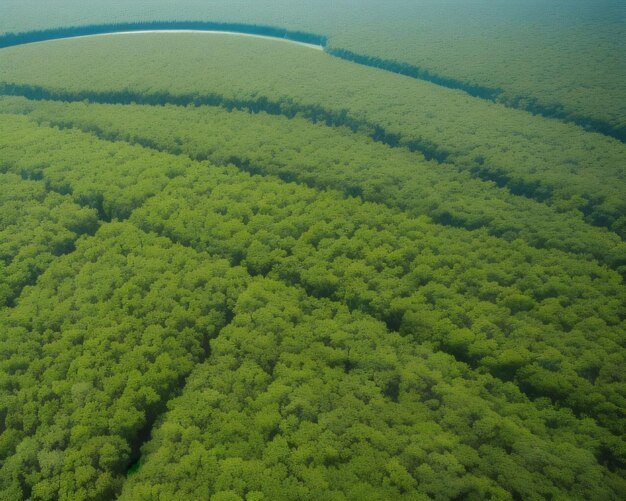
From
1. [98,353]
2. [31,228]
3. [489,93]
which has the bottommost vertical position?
[98,353]

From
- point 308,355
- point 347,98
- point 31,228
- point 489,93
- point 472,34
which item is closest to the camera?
point 308,355

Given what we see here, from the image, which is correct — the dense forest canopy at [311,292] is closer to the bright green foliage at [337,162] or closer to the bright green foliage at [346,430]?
the bright green foliage at [346,430]

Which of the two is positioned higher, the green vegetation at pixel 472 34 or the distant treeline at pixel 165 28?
the green vegetation at pixel 472 34

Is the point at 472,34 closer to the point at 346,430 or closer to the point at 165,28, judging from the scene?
the point at 165,28

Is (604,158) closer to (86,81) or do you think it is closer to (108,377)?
(108,377)

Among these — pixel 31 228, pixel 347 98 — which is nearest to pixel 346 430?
pixel 31 228

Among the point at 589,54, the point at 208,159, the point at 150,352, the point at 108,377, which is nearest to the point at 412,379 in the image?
the point at 150,352

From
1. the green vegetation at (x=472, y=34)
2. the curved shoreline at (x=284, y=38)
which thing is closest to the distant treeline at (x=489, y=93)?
the curved shoreline at (x=284, y=38)
